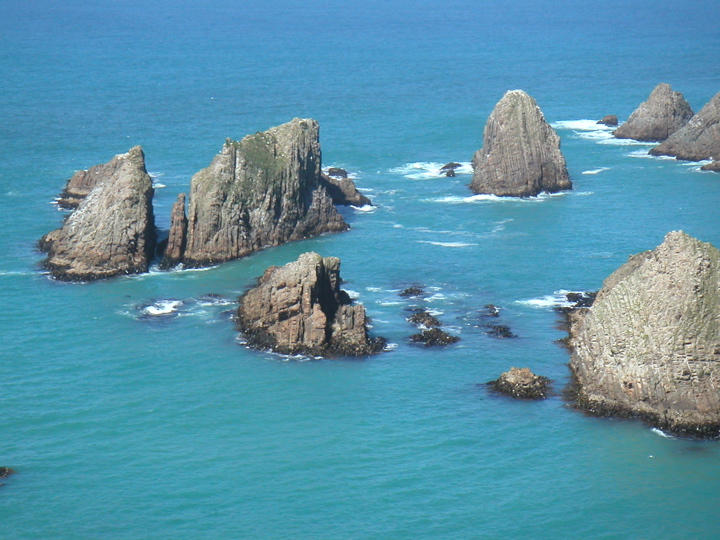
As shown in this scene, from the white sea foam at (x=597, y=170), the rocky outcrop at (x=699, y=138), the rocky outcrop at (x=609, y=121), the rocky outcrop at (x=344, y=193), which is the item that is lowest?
the rocky outcrop at (x=344, y=193)

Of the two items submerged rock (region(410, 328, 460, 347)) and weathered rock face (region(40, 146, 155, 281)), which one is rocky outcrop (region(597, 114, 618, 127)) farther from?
submerged rock (region(410, 328, 460, 347))

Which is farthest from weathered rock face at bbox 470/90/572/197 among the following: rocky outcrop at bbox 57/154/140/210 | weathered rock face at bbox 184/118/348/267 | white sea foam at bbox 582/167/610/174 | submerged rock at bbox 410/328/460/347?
submerged rock at bbox 410/328/460/347

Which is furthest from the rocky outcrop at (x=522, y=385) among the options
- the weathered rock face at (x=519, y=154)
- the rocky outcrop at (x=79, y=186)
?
the rocky outcrop at (x=79, y=186)

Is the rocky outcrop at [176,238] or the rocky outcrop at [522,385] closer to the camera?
the rocky outcrop at [522,385]

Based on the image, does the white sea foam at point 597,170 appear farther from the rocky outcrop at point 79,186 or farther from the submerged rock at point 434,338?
the submerged rock at point 434,338

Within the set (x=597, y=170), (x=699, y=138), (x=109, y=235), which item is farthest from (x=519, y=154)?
(x=109, y=235)

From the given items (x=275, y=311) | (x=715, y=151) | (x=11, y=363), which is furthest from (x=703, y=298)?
(x=715, y=151)

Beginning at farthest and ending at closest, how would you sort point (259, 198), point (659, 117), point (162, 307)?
point (659, 117) < point (259, 198) < point (162, 307)

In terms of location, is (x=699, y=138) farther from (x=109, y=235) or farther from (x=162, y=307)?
(x=162, y=307)
